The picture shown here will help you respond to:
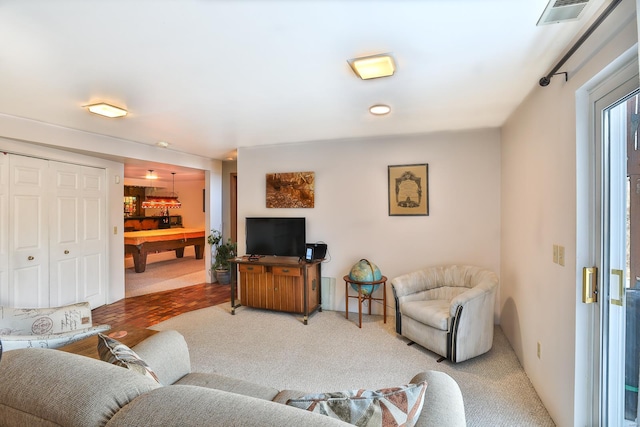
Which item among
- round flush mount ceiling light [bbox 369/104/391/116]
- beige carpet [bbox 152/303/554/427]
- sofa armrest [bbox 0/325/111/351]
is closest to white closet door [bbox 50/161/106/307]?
beige carpet [bbox 152/303/554/427]

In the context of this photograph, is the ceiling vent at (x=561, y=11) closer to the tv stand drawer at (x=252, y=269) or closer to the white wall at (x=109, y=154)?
the tv stand drawer at (x=252, y=269)

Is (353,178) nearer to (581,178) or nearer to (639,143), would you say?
(581,178)

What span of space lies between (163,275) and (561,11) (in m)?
7.22

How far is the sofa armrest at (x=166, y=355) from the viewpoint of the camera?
166cm

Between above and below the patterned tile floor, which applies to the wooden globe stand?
above

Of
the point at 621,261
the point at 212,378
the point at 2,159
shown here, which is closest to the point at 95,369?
the point at 212,378

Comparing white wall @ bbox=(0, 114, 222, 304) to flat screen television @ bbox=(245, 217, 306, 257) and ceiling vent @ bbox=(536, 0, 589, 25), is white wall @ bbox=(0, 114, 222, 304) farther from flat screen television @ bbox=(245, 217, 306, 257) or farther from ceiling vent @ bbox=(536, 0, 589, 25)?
ceiling vent @ bbox=(536, 0, 589, 25)

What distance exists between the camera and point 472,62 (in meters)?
2.02

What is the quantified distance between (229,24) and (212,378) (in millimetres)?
1891

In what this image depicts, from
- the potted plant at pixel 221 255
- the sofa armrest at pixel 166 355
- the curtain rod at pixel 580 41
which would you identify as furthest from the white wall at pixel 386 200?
the sofa armrest at pixel 166 355

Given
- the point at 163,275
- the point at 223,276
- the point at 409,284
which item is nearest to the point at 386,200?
the point at 409,284

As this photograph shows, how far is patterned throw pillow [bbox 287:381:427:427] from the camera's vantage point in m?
0.92

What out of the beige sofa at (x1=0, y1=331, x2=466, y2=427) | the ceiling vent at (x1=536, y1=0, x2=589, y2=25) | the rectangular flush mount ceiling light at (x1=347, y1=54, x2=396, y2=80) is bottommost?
the beige sofa at (x1=0, y1=331, x2=466, y2=427)

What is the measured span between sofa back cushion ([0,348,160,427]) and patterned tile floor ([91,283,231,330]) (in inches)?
111
